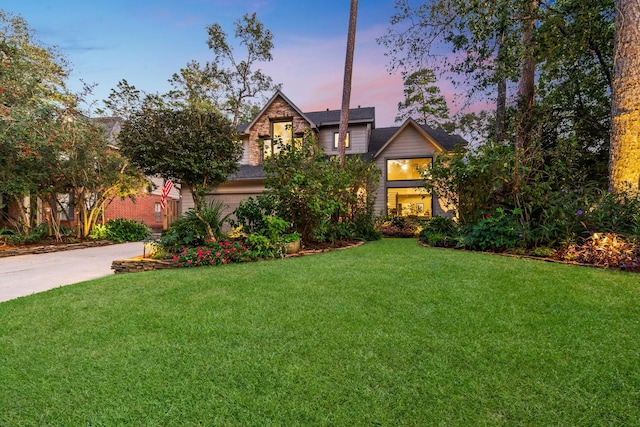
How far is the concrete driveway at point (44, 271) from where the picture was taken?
468 centimetres

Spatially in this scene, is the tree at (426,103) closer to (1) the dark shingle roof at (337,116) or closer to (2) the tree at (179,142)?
(1) the dark shingle roof at (337,116)

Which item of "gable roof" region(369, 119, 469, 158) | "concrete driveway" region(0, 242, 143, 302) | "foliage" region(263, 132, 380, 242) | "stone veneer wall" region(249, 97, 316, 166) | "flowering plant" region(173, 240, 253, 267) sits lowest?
"concrete driveway" region(0, 242, 143, 302)

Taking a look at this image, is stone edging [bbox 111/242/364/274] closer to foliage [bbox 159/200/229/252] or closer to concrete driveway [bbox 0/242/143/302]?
concrete driveway [bbox 0/242/143/302]

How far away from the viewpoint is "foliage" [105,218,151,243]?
11.7 meters

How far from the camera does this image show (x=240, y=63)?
18.0 meters

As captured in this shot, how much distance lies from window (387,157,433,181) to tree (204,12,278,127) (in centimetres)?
996

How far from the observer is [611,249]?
183 inches

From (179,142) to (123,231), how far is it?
23.8 feet

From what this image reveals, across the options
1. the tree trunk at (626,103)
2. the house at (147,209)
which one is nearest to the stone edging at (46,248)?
the house at (147,209)

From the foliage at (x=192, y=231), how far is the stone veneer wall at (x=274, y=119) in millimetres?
8605

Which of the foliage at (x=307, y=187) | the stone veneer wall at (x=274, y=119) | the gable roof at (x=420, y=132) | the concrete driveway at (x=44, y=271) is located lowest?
the concrete driveway at (x=44, y=271)

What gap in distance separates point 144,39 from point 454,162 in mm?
12852

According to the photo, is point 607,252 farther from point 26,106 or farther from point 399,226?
point 26,106

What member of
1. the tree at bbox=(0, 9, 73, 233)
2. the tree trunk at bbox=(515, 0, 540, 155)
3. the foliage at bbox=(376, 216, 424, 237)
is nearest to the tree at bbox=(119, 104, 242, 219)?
the tree at bbox=(0, 9, 73, 233)
